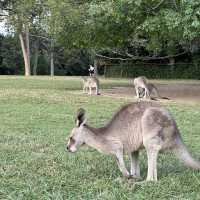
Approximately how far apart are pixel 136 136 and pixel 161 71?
39653 mm

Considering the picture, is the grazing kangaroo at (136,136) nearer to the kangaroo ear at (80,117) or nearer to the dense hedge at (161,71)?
the kangaroo ear at (80,117)

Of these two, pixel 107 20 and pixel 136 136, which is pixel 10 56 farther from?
pixel 136 136

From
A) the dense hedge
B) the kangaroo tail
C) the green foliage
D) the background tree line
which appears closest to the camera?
the kangaroo tail

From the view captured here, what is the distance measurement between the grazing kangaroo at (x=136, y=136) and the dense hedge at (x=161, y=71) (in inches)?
1487

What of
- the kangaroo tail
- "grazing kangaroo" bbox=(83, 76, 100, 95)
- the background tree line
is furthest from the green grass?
"grazing kangaroo" bbox=(83, 76, 100, 95)

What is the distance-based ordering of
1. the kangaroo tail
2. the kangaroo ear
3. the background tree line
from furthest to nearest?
the background tree line, the kangaroo tail, the kangaroo ear

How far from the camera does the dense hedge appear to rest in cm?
4353

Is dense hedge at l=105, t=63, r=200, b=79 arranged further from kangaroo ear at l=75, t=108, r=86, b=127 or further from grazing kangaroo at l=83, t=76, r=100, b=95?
kangaroo ear at l=75, t=108, r=86, b=127

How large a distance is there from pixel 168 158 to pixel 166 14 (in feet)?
31.0

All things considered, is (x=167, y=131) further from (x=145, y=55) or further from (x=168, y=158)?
(x=145, y=55)

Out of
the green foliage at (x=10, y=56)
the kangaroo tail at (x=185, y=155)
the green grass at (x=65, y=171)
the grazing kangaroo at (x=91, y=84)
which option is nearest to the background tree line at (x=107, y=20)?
the grazing kangaroo at (x=91, y=84)

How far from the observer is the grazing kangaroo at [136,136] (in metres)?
5.53

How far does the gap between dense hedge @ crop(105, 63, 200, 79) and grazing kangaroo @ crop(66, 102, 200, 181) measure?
37.8 metres

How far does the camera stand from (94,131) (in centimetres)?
581
